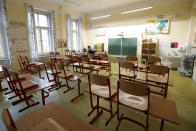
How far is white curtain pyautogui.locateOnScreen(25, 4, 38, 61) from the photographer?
4869 mm

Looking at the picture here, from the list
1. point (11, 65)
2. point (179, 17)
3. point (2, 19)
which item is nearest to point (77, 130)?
point (11, 65)

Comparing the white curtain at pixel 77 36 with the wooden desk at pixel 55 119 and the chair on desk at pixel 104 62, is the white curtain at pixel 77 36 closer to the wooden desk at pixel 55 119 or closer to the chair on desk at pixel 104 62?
the chair on desk at pixel 104 62

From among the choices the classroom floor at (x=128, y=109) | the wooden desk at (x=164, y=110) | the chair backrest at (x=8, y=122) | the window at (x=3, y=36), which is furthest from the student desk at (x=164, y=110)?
the window at (x=3, y=36)

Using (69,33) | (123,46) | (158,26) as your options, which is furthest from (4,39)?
(158,26)

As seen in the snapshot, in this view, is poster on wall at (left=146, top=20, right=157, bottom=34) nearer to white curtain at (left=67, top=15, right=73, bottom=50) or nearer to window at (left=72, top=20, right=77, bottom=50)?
white curtain at (left=67, top=15, right=73, bottom=50)

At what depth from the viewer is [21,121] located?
1.04 meters

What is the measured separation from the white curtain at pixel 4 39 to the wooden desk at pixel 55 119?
454 centimetres

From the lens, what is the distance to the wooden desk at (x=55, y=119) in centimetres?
95

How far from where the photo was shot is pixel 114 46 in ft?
23.2

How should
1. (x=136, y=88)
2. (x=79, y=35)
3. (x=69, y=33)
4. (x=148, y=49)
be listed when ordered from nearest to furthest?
1. (x=136, y=88)
2. (x=148, y=49)
3. (x=69, y=33)
4. (x=79, y=35)

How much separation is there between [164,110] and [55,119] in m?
1.38

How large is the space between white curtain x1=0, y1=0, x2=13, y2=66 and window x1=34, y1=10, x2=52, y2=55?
1.28 m

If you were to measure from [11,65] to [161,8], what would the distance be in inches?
292

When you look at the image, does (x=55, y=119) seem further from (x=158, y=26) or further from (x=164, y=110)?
(x=158, y=26)
